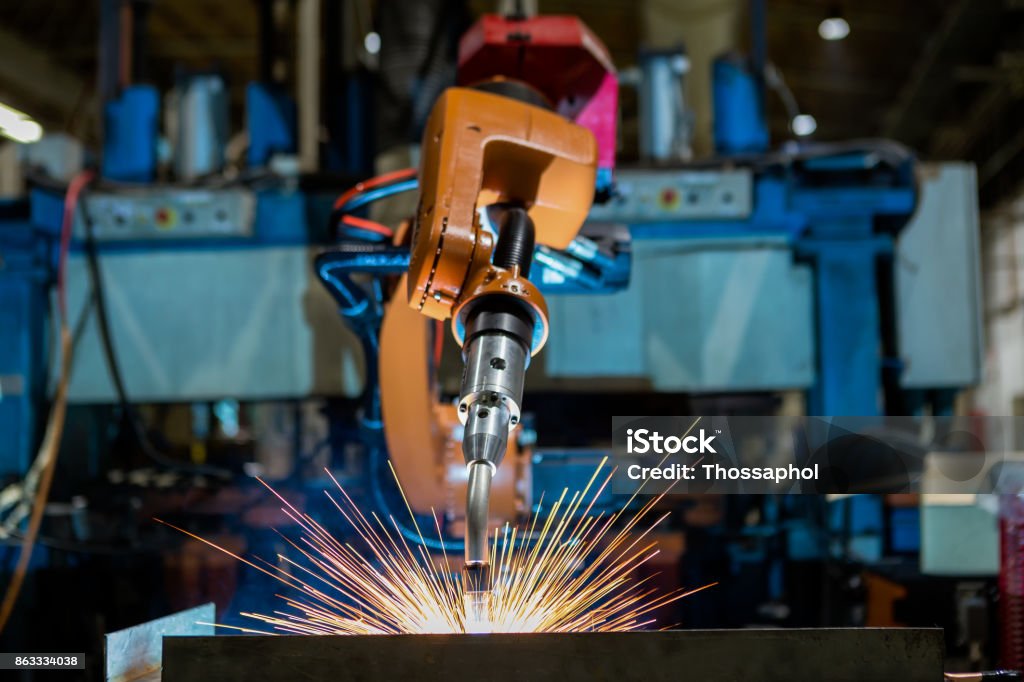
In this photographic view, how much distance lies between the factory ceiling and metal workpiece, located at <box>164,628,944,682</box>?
667 cm

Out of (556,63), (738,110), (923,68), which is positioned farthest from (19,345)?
(923,68)

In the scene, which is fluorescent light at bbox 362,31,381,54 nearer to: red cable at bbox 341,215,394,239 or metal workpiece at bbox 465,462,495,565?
red cable at bbox 341,215,394,239

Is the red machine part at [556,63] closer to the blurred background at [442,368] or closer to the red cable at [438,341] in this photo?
the red cable at [438,341]

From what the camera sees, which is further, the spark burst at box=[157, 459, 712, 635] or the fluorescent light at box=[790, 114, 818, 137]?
the fluorescent light at box=[790, 114, 818, 137]

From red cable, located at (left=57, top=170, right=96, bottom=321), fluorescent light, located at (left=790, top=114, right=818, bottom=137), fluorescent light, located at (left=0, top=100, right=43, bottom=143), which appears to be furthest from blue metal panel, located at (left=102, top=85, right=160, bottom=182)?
fluorescent light, located at (left=790, top=114, right=818, bottom=137)

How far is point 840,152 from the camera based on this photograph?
2.41 m

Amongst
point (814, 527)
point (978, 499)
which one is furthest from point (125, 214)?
point (978, 499)

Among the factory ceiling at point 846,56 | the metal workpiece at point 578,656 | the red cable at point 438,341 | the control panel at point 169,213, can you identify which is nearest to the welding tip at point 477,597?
the metal workpiece at point 578,656

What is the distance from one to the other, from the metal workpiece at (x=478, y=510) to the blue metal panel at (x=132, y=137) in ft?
7.67

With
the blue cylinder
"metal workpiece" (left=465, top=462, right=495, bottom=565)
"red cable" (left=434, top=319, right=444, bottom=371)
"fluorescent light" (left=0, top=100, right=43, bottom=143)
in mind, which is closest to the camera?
"metal workpiece" (left=465, top=462, right=495, bottom=565)

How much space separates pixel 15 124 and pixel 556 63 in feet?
3.82

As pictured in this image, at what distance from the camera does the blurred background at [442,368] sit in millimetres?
2176

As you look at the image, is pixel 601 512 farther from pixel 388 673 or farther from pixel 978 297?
pixel 978 297

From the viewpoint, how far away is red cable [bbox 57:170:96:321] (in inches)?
98.2
